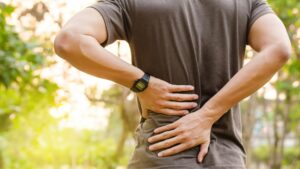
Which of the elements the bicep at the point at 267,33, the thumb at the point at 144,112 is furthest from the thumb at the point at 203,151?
the bicep at the point at 267,33

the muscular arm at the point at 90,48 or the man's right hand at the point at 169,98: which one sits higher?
the muscular arm at the point at 90,48

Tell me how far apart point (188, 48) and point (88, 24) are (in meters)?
0.34

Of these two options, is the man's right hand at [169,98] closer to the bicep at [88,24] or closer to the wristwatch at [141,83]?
the wristwatch at [141,83]

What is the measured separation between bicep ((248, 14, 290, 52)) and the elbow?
63cm

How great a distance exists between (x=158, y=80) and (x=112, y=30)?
0.23 metres

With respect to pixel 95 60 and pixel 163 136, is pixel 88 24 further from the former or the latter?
pixel 163 136

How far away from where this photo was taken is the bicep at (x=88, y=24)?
71.8 inches

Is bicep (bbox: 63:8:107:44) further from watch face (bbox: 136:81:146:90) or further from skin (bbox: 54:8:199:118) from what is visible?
watch face (bbox: 136:81:146:90)

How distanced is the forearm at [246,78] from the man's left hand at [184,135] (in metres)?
0.04

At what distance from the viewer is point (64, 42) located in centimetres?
183

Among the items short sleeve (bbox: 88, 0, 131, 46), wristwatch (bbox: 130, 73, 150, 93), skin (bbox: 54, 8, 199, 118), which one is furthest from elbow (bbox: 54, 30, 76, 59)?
wristwatch (bbox: 130, 73, 150, 93)

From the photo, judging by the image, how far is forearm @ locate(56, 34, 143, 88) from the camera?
182 cm

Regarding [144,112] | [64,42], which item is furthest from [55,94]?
[64,42]

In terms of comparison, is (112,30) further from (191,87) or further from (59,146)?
(59,146)
